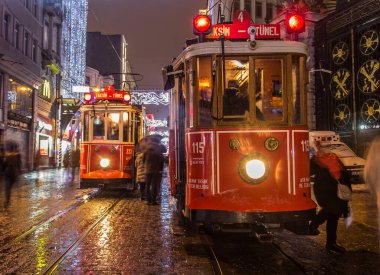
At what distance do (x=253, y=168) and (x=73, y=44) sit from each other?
39.8m

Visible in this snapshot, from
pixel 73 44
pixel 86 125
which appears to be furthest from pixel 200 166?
pixel 73 44

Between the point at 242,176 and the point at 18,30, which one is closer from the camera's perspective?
the point at 242,176

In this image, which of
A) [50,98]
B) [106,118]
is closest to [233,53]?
[106,118]

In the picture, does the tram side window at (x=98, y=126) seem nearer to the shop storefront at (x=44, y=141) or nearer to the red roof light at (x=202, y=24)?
the red roof light at (x=202, y=24)

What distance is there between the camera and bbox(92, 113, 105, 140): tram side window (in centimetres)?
1425

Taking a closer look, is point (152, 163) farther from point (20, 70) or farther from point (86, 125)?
point (20, 70)

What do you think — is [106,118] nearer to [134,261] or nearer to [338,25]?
[134,261]

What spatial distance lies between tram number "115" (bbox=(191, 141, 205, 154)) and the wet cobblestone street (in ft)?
5.14

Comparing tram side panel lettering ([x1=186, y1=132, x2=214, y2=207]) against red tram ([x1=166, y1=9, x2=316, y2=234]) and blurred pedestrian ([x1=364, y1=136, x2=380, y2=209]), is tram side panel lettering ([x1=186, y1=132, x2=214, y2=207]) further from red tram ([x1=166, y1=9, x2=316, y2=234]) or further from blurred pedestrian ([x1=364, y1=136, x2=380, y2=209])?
blurred pedestrian ([x1=364, y1=136, x2=380, y2=209])

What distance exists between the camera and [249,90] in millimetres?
6328

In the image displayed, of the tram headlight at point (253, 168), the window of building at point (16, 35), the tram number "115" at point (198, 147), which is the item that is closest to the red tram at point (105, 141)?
the tram number "115" at point (198, 147)

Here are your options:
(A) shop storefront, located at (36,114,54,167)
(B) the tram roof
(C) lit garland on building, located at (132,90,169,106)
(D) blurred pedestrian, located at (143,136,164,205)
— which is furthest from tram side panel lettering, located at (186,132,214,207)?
(C) lit garland on building, located at (132,90,169,106)

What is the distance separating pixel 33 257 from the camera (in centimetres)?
634

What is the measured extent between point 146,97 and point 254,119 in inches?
1742
